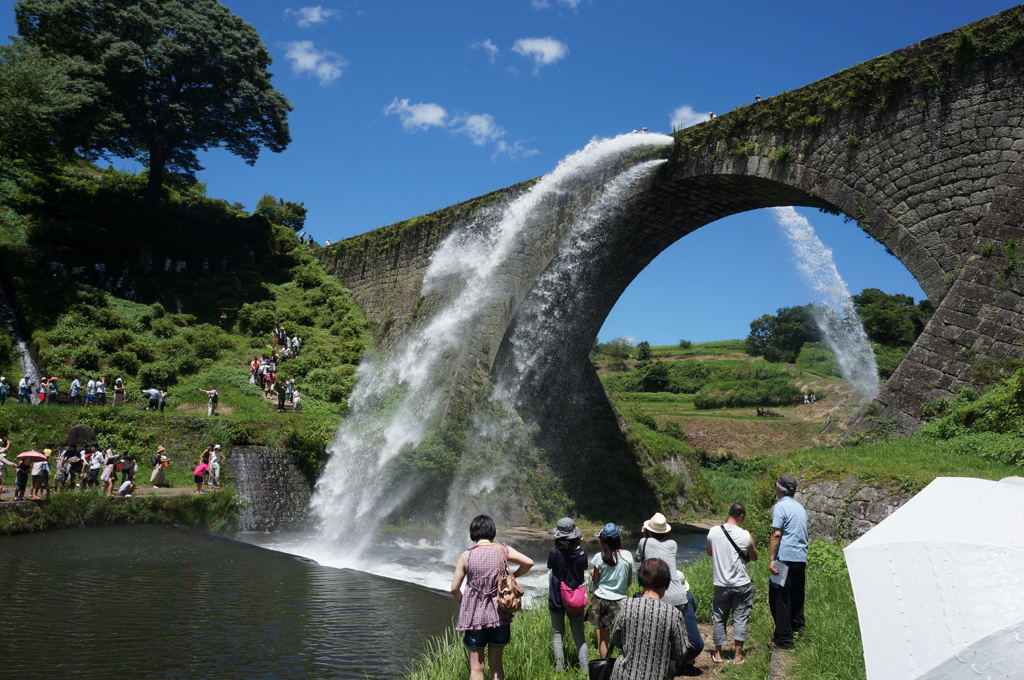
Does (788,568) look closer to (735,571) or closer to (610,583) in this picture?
(735,571)

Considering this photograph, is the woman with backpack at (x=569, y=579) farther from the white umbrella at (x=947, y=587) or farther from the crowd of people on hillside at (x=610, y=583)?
the white umbrella at (x=947, y=587)

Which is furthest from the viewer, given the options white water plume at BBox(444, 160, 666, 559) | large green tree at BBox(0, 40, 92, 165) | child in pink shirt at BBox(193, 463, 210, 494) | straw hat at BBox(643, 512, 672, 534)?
large green tree at BBox(0, 40, 92, 165)

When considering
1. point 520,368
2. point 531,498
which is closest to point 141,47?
point 520,368

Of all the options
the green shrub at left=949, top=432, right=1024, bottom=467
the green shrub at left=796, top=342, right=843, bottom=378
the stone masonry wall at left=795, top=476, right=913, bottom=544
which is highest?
the green shrub at left=796, top=342, right=843, bottom=378

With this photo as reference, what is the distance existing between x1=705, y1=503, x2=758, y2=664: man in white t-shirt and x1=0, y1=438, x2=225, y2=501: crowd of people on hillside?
13.2 m

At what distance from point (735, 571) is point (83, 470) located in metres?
14.9

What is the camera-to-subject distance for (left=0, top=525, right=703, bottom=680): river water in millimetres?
6309

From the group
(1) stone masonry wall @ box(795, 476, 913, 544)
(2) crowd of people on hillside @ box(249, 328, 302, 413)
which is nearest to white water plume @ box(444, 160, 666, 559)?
(2) crowd of people on hillside @ box(249, 328, 302, 413)

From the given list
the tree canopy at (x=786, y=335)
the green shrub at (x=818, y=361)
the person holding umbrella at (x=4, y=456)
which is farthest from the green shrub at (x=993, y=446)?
the tree canopy at (x=786, y=335)

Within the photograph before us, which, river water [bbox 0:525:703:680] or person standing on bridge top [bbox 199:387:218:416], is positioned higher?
person standing on bridge top [bbox 199:387:218:416]

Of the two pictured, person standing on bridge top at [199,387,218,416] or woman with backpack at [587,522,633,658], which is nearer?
woman with backpack at [587,522,633,658]

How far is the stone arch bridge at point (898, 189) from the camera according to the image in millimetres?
8758

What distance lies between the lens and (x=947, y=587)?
2484 mm

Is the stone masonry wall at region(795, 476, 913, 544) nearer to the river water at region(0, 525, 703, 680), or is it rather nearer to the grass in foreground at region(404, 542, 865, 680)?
the grass in foreground at region(404, 542, 865, 680)
